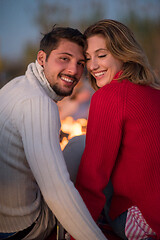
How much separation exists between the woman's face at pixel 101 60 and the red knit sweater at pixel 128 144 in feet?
0.92

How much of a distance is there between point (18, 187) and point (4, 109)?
344 millimetres

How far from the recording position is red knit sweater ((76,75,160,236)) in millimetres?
986

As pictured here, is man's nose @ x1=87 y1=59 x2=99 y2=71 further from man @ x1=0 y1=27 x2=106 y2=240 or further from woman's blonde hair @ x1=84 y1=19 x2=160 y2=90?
man @ x1=0 y1=27 x2=106 y2=240

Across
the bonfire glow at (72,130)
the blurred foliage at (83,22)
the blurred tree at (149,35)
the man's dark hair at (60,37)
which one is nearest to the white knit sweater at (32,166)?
the man's dark hair at (60,37)

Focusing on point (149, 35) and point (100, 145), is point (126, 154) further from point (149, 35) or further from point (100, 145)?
point (149, 35)

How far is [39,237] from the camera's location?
112 cm

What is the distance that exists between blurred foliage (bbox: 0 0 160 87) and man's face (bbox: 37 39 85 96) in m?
1.87

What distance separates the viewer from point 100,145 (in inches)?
39.7

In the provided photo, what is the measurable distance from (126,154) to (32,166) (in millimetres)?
451

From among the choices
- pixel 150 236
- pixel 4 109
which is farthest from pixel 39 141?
pixel 150 236

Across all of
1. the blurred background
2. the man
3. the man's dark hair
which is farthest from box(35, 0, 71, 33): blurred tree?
the man

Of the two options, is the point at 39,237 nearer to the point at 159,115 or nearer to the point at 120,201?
the point at 120,201

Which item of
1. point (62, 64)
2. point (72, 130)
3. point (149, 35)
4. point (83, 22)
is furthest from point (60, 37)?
point (149, 35)

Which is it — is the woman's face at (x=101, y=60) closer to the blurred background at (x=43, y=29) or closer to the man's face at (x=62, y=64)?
the man's face at (x=62, y=64)
